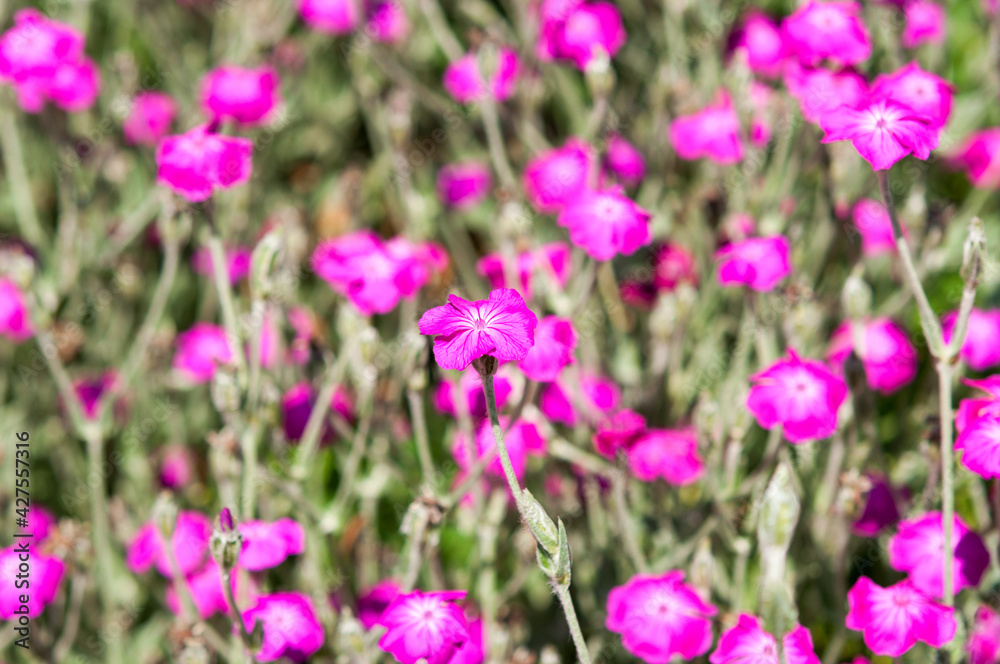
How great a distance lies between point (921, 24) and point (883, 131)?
0.86 meters

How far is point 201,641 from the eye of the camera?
4.33ft

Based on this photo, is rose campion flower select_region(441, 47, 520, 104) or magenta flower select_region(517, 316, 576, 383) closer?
magenta flower select_region(517, 316, 576, 383)

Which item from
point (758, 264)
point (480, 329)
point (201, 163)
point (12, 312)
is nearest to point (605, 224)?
point (758, 264)

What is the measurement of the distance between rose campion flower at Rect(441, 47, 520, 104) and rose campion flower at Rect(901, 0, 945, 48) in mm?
808

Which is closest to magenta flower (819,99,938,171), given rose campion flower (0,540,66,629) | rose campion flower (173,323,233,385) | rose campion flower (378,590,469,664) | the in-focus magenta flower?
rose campion flower (378,590,469,664)

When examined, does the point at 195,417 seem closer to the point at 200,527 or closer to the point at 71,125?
the point at 200,527

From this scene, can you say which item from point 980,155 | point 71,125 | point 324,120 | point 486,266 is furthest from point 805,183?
point 71,125

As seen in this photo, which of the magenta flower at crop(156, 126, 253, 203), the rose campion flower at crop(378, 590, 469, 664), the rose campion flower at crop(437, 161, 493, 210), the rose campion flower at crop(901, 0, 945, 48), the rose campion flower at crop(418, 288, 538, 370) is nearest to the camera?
the rose campion flower at crop(418, 288, 538, 370)

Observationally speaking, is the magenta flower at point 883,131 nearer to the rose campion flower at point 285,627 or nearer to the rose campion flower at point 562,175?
the rose campion flower at point 562,175

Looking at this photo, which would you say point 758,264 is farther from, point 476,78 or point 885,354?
point 476,78

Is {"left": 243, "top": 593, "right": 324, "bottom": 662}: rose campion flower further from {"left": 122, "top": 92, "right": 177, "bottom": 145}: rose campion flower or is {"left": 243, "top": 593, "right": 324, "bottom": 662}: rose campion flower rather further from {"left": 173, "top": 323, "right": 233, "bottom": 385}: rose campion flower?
{"left": 122, "top": 92, "right": 177, "bottom": 145}: rose campion flower

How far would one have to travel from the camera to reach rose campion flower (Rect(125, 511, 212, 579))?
1.56 meters

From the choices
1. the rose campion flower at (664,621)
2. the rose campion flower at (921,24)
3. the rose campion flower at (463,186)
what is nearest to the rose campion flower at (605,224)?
the rose campion flower at (664,621)

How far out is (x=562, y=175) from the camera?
176 cm
